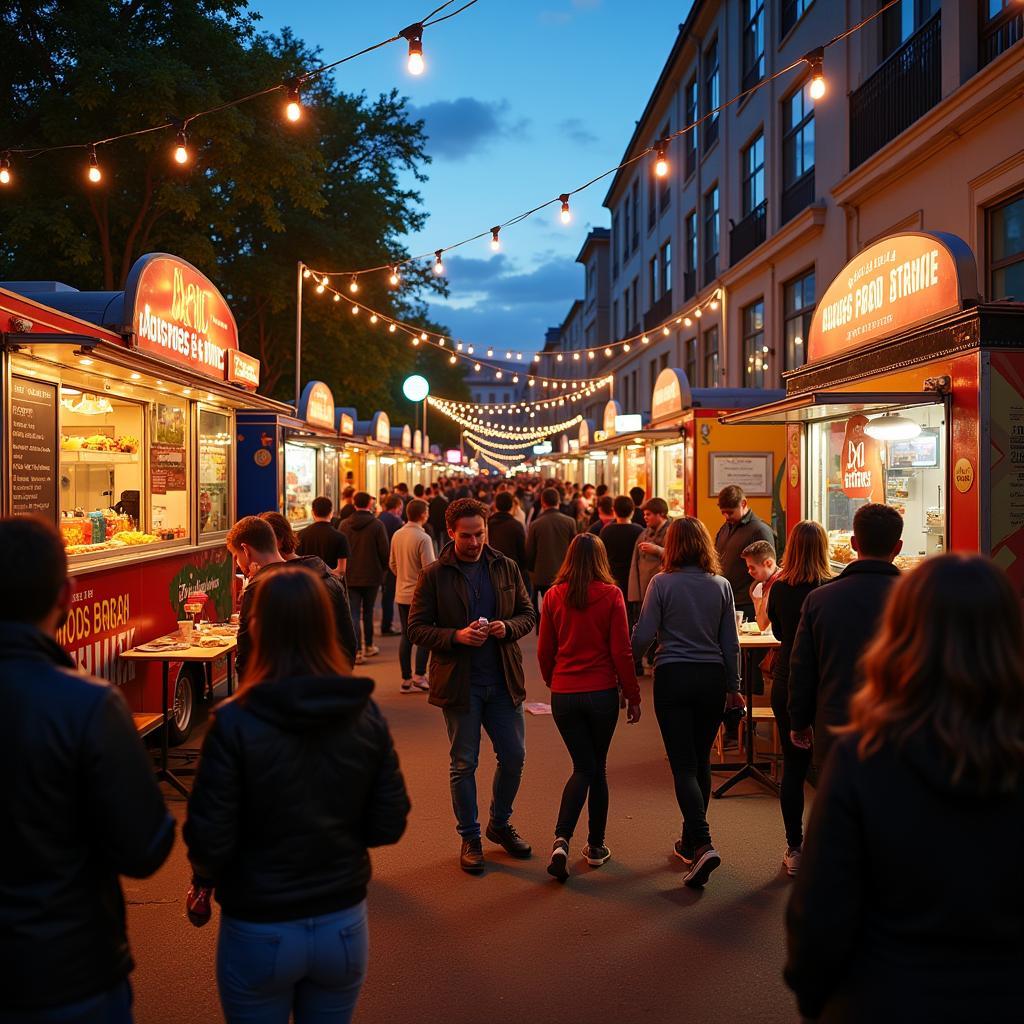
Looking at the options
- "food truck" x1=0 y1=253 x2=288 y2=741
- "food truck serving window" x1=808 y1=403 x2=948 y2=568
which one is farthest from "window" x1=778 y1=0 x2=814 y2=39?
"food truck" x1=0 y1=253 x2=288 y2=741

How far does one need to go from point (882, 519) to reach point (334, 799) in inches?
110

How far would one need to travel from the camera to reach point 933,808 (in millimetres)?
1938

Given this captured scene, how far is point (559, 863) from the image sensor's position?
531cm

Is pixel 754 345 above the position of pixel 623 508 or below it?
above

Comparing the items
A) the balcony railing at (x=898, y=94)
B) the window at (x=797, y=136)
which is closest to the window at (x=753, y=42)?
the window at (x=797, y=136)

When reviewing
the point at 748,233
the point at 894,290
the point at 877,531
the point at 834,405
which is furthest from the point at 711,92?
the point at 877,531

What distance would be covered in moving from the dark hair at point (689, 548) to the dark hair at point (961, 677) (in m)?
3.53

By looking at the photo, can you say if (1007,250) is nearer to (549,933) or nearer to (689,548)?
(689,548)

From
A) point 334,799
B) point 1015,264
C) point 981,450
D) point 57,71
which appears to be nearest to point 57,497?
point 334,799

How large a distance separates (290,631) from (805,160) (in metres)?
18.0

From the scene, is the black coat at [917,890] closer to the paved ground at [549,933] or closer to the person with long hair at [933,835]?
the person with long hair at [933,835]

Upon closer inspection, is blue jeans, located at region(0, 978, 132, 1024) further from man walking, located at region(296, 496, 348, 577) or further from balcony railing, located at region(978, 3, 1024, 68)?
balcony railing, located at region(978, 3, 1024, 68)

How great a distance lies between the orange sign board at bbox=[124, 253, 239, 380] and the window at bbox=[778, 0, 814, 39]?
43.0 feet

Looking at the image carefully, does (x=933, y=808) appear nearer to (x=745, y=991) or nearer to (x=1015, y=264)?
(x=745, y=991)
